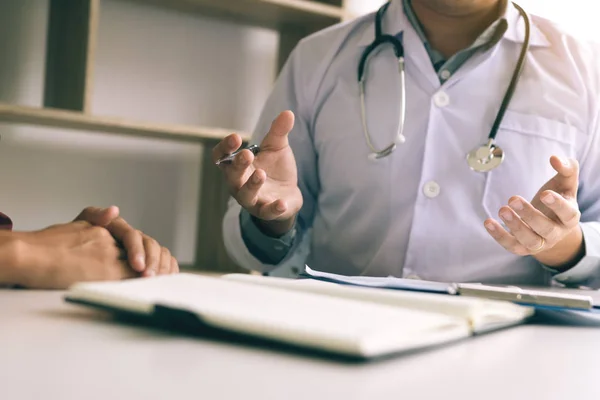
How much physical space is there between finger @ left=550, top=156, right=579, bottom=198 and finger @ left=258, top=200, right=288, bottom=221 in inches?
16.0

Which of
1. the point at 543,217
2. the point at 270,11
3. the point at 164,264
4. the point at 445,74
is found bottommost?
the point at 164,264

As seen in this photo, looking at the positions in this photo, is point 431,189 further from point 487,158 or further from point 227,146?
point 227,146

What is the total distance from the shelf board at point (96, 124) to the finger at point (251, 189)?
0.68m

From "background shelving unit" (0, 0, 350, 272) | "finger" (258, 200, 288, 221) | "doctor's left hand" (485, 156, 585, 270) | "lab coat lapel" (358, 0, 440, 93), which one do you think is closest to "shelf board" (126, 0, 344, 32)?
"background shelving unit" (0, 0, 350, 272)

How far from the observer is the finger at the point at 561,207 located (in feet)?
3.00

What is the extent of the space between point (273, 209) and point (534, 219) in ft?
1.31

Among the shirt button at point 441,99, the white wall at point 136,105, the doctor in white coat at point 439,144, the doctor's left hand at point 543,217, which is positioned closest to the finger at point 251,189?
the doctor in white coat at point 439,144

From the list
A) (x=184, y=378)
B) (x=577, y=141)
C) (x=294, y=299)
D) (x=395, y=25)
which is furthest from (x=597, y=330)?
(x=395, y=25)

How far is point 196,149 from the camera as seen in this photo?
209 cm

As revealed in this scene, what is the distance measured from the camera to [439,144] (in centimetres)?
135

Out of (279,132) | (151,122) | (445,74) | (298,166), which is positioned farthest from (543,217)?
(151,122)

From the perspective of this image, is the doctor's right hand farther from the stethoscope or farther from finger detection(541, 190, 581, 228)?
finger detection(541, 190, 581, 228)

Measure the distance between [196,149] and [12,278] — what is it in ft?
4.59

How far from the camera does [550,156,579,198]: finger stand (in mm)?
978
